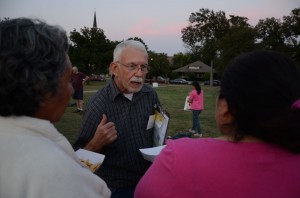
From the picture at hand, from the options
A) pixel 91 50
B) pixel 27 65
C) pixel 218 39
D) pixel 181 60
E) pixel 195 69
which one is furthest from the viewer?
pixel 181 60

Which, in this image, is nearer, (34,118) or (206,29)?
(34,118)

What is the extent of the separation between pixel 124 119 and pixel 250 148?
155 centimetres

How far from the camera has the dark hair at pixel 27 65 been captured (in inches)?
48.2

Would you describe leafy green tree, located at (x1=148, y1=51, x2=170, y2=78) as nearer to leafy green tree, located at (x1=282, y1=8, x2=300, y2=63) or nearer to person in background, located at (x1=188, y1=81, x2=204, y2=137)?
leafy green tree, located at (x1=282, y1=8, x2=300, y2=63)

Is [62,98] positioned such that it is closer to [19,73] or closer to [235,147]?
[19,73]

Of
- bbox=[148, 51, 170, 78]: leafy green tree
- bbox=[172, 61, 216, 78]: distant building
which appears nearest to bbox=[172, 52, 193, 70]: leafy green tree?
bbox=[172, 61, 216, 78]: distant building

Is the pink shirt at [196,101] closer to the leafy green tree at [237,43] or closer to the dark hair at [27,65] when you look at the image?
the dark hair at [27,65]

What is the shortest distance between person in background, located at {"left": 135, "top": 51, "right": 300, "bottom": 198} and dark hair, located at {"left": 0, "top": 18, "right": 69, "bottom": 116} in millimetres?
574

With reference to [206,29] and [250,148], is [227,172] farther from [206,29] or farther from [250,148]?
[206,29]

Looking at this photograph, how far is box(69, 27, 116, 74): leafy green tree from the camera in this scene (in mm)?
51750

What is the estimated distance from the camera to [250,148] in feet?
4.34

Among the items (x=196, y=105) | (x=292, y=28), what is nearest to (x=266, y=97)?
(x=196, y=105)

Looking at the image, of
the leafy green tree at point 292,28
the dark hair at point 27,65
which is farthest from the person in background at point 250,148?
the leafy green tree at point 292,28

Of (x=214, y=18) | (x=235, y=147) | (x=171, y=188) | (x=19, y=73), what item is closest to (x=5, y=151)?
(x=19, y=73)
